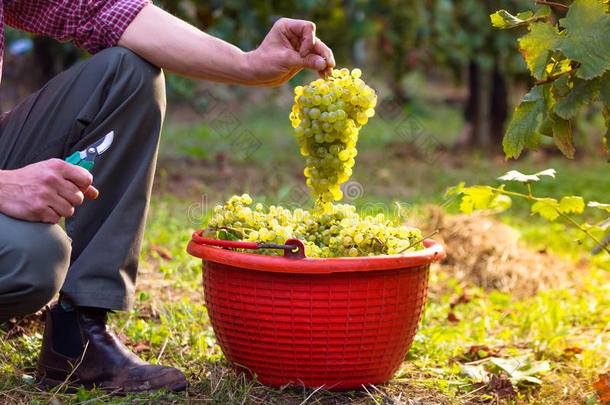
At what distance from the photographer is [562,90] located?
1.54 m

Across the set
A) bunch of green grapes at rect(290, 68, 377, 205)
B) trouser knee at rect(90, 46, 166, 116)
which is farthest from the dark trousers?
bunch of green grapes at rect(290, 68, 377, 205)

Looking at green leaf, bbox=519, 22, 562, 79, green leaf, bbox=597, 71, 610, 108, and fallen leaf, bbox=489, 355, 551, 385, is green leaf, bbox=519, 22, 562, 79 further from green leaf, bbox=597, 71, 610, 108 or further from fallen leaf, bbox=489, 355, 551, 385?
fallen leaf, bbox=489, 355, 551, 385

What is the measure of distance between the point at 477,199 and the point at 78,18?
1.17 m

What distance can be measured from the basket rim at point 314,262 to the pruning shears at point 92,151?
35 cm

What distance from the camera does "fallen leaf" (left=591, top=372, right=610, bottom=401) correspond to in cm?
163

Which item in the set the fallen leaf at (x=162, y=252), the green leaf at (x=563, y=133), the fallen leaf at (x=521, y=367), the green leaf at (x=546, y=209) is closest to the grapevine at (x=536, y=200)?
the green leaf at (x=546, y=209)

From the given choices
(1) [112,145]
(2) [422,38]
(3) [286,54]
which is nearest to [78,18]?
(1) [112,145]

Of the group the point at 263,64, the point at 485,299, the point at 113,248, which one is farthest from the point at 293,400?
the point at 485,299

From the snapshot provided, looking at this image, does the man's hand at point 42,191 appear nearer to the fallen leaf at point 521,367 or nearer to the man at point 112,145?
the man at point 112,145

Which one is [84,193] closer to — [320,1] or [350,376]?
[350,376]

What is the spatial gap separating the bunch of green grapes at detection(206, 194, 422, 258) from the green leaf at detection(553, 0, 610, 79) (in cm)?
54

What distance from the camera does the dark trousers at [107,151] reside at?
162 centimetres

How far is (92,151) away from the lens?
161cm

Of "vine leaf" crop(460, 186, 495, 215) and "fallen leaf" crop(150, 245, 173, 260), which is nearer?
"vine leaf" crop(460, 186, 495, 215)
